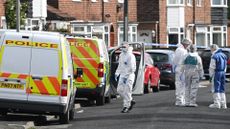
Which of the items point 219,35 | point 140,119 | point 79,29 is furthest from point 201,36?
Result: point 140,119

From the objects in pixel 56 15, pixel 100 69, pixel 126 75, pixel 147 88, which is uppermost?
pixel 56 15

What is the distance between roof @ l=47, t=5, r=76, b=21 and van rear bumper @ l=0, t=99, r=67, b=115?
80.8 ft

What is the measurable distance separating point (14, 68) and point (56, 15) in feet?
83.3

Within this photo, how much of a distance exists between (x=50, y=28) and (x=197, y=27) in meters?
23.7

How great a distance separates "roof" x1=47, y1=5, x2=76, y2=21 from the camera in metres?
42.2

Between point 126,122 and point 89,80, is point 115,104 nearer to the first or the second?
point 89,80

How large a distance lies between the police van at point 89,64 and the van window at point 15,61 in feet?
17.3

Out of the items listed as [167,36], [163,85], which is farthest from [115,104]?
[167,36]

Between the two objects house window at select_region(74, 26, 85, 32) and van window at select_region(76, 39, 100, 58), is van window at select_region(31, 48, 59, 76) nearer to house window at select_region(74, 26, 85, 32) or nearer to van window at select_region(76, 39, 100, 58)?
van window at select_region(76, 39, 100, 58)

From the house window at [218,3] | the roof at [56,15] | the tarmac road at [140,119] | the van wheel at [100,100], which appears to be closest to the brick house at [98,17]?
the roof at [56,15]

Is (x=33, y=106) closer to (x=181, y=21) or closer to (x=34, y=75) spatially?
(x=34, y=75)

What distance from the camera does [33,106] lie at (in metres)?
17.4

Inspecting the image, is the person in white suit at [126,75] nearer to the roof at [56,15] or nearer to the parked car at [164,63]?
the parked car at [164,63]

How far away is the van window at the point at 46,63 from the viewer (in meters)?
17.4
